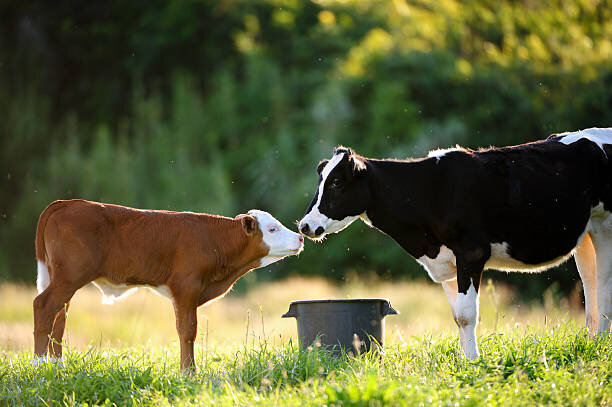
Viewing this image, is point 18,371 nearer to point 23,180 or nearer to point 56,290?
point 56,290

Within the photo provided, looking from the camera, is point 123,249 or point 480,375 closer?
point 480,375

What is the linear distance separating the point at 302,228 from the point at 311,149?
19723 millimetres

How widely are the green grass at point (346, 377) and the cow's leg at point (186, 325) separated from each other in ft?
0.65

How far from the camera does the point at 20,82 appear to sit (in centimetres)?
3142

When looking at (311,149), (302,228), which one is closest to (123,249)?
(302,228)

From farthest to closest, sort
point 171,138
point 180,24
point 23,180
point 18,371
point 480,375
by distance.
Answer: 1. point 180,24
2. point 171,138
3. point 23,180
4. point 18,371
5. point 480,375

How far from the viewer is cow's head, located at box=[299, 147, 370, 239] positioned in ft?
22.9

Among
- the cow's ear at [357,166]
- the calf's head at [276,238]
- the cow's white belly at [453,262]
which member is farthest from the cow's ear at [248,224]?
the cow's white belly at [453,262]

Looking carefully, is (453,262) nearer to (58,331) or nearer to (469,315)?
(469,315)

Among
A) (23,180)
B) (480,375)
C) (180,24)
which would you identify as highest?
(180,24)

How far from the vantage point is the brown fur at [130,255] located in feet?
22.9

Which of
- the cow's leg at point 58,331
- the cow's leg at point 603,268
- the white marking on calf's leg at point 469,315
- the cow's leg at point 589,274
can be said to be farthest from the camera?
the cow's leg at point 589,274

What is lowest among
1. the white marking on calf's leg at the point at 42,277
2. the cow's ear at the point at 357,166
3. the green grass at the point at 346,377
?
the green grass at the point at 346,377

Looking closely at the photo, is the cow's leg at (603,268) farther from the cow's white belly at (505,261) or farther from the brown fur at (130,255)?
the brown fur at (130,255)
